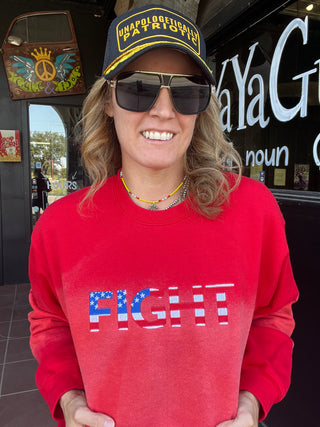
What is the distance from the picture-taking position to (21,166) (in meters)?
4.69

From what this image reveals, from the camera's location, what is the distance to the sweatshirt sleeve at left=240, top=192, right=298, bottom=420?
0.90 metres

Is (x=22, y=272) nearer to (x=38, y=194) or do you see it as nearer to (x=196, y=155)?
(x=38, y=194)

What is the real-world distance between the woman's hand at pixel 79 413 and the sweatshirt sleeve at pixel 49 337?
0.02m

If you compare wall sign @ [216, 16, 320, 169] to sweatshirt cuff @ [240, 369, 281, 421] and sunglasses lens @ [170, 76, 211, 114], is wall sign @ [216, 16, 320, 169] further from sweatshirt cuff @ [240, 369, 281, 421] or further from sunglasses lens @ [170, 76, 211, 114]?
sweatshirt cuff @ [240, 369, 281, 421]

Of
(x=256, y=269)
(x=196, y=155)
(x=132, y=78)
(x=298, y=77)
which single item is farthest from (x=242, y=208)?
(x=298, y=77)

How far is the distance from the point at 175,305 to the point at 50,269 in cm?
36

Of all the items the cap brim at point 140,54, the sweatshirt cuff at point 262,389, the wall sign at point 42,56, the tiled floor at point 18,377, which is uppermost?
the wall sign at point 42,56

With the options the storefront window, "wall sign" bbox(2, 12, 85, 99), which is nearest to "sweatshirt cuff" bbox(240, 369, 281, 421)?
the storefront window

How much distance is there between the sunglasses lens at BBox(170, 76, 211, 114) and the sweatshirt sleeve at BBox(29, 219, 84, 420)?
51cm

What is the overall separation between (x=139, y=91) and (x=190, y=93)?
13 centimetres

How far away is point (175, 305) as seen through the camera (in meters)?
0.83

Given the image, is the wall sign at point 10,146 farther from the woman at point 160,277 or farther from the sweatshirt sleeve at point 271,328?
the sweatshirt sleeve at point 271,328

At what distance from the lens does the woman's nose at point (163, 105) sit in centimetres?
88

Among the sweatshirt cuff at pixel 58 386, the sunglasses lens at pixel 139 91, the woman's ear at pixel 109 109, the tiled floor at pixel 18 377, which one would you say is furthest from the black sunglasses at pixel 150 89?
the tiled floor at pixel 18 377
